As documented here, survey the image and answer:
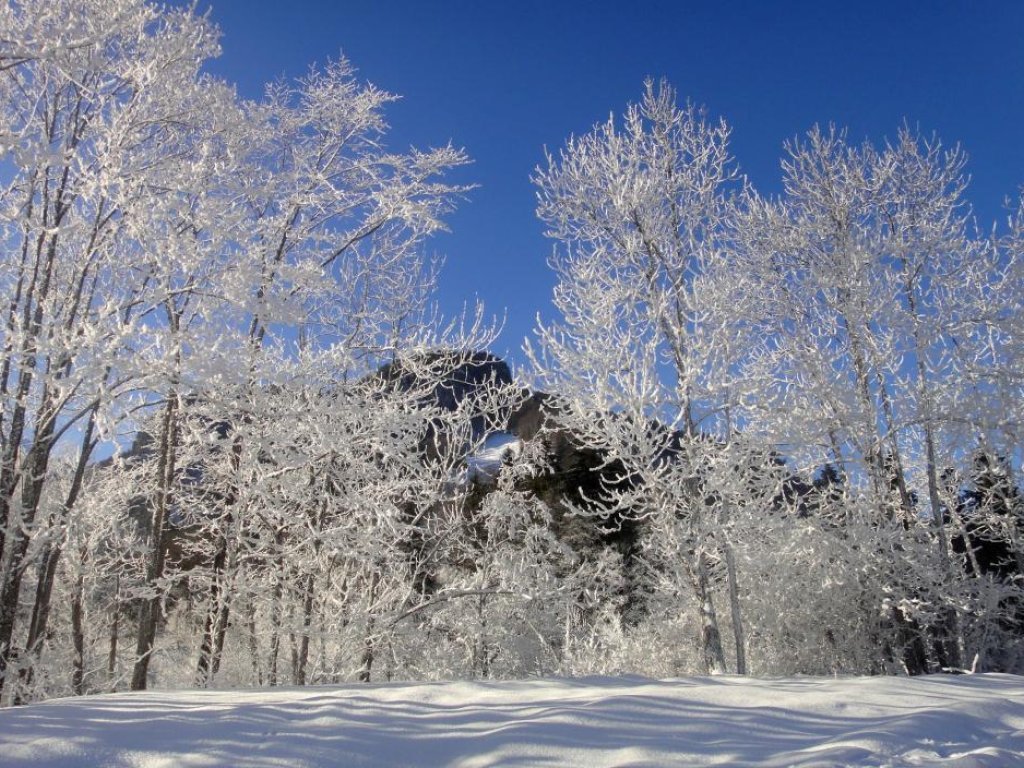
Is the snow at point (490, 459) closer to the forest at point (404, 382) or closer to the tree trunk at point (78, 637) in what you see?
the forest at point (404, 382)

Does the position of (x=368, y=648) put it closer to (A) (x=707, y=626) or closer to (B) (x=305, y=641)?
(B) (x=305, y=641)

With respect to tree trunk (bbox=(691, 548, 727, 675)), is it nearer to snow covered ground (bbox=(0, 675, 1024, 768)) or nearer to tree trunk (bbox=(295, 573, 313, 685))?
snow covered ground (bbox=(0, 675, 1024, 768))

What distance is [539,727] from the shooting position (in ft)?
11.2

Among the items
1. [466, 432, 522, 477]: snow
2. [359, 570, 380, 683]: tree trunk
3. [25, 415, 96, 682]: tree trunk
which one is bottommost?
[359, 570, 380, 683]: tree trunk

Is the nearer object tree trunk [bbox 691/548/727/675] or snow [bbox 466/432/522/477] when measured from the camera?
tree trunk [bbox 691/548/727/675]

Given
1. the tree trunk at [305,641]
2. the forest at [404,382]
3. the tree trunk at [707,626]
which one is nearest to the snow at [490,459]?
the forest at [404,382]

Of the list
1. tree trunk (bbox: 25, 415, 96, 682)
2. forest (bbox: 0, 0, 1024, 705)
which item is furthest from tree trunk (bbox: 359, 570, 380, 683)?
tree trunk (bbox: 25, 415, 96, 682)

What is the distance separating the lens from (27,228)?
6.00 meters

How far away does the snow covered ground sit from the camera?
3.13 metres

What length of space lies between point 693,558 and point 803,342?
439cm

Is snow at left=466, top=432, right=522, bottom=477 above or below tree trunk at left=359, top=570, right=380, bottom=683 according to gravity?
above

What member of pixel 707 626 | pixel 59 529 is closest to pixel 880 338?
pixel 707 626

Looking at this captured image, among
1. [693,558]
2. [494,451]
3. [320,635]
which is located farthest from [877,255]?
[494,451]

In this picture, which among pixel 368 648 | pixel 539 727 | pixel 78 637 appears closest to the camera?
pixel 539 727
